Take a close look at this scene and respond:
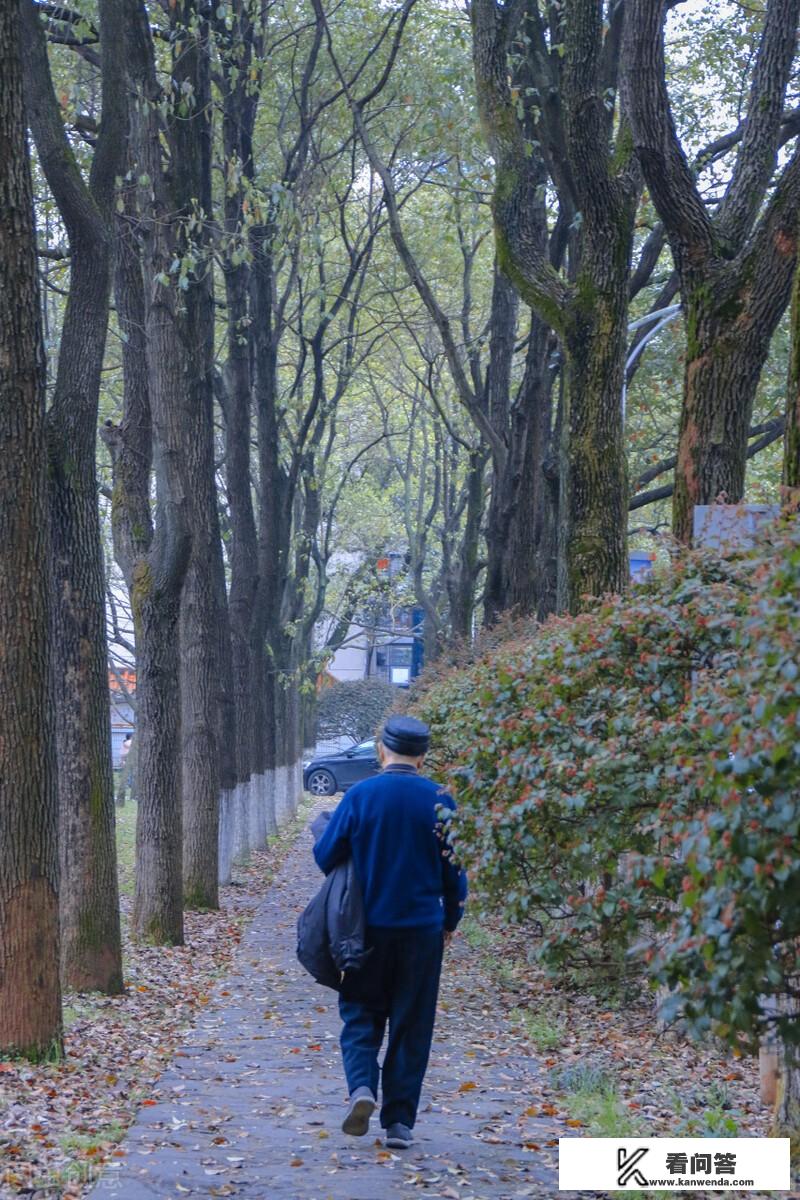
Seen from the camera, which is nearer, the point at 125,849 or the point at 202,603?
the point at 202,603

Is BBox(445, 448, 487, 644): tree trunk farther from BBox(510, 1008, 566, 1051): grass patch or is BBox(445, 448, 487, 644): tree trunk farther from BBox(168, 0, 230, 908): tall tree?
BBox(510, 1008, 566, 1051): grass patch

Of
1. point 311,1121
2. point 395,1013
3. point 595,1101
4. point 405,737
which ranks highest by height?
point 405,737

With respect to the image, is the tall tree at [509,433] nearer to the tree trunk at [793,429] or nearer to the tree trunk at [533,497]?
the tree trunk at [533,497]

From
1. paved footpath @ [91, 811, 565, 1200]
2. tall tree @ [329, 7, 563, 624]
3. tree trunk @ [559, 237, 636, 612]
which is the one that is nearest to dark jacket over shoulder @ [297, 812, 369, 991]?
paved footpath @ [91, 811, 565, 1200]

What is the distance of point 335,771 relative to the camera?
4575 centimetres

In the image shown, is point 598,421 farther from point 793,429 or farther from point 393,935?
point 393,935

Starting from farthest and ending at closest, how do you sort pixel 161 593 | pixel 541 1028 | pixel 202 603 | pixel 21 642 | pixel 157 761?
pixel 202 603 < pixel 157 761 < pixel 161 593 < pixel 541 1028 < pixel 21 642

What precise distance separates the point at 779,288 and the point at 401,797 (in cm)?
525

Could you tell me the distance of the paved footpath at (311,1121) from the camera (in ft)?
18.9

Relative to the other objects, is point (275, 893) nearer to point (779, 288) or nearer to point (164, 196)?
point (164, 196)

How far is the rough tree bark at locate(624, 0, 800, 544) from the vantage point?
10047 millimetres

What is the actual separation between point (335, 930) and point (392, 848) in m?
0.43

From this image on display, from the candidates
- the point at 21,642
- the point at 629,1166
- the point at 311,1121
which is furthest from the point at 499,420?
the point at 629,1166

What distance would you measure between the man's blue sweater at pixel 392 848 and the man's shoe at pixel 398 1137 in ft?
2.77
